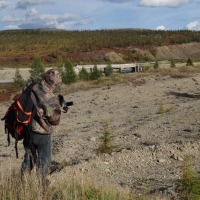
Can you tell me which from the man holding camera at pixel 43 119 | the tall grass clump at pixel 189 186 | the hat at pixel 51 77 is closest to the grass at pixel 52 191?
the man holding camera at pixel 43 119

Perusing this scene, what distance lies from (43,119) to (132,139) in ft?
18.3

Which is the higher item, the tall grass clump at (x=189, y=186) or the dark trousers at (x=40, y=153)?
the dark trousers at (x=40, y=153)

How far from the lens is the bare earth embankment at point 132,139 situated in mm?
8352

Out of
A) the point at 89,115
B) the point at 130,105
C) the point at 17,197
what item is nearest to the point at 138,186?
the point at 17,197

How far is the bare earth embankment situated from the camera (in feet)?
27.4

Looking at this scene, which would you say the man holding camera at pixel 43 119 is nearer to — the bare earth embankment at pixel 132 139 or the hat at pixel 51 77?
the hat at pixel 51 77

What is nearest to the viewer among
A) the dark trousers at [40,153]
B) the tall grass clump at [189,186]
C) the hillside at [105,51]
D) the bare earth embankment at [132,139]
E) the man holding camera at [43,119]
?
the tall grass clump at [189,186]

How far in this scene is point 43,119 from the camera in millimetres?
6051

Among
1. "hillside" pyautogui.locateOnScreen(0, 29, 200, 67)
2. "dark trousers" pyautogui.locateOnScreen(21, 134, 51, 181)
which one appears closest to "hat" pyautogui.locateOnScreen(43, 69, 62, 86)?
"dark trousers" pyautogui.locateOnScreen(21, 134, 51, 181)

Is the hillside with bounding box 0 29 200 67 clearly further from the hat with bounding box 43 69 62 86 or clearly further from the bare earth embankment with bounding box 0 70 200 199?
the hat with bounding box 43 69 62 86

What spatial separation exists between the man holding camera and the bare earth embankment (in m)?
0.97

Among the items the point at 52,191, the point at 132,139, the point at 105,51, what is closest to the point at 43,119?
the point at 52,191

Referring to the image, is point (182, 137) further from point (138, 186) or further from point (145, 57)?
point (145, 57)

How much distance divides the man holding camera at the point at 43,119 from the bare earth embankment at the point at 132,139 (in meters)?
0.97
